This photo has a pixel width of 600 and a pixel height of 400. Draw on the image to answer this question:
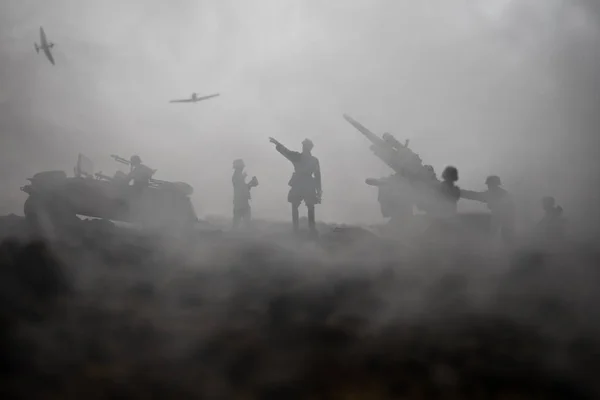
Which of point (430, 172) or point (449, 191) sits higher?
point (430, 172)

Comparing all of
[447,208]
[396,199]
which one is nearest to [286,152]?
[396,199]

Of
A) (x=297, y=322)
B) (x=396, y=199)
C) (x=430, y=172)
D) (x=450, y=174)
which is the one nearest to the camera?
(x=297, y=322)

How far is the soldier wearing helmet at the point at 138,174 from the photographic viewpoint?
1351 cm

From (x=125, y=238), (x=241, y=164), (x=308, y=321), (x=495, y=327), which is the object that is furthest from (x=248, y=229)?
(x=495, y=327)

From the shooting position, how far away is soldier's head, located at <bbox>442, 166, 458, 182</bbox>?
35.9ft

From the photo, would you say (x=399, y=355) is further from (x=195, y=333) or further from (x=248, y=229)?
(x=248, y=229)

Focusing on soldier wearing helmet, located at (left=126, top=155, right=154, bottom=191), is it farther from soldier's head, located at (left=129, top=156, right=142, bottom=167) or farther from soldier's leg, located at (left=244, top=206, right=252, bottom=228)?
soldier's leg, located at (left=244, top=206, right=252, bottom=228)

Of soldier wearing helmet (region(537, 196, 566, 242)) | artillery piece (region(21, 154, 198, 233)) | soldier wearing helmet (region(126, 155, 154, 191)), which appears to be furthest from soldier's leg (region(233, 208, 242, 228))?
soldier wearing helmet (region(537, 196, 566, 242))

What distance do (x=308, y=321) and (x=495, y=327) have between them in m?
2.59

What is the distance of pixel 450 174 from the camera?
432 inches

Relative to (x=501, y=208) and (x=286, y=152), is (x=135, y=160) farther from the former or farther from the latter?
(x=501, y=208)

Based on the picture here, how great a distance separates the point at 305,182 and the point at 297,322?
5.44m

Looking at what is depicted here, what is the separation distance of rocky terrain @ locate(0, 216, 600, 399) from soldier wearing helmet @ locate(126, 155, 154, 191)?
11.1ft

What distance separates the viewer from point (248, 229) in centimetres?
1462
